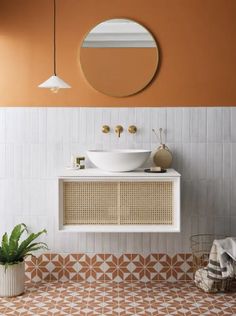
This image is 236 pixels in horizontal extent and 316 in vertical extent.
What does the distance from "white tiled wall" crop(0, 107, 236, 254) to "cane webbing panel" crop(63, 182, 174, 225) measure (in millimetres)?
429

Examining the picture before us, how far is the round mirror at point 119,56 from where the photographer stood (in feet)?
13.4

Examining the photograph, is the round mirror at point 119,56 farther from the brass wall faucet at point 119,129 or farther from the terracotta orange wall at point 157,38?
the brass wall faucet at point 119,129

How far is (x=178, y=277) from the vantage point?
4191 millimetres

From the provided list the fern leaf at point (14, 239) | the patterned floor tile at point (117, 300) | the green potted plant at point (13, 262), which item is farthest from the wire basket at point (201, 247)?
the fern leaf at point (14, 239)

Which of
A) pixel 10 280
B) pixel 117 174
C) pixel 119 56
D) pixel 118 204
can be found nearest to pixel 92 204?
pixel 118 204

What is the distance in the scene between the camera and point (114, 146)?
4.14 meters

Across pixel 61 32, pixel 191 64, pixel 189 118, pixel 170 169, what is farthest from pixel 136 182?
pixel 61 32

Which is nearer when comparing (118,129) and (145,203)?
(145,203)

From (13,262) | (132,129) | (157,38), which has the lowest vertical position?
(13,262)

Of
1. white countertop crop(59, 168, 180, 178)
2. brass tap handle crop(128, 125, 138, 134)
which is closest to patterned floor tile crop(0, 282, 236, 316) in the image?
white countertop crop(59, 168, 180, 178)

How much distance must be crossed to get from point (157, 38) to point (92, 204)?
4.68 feet

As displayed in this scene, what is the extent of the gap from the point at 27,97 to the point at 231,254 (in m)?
2.00

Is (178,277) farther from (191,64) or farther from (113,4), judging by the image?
(113,4)

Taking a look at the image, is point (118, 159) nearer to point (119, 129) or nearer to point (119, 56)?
point (119, 129)
